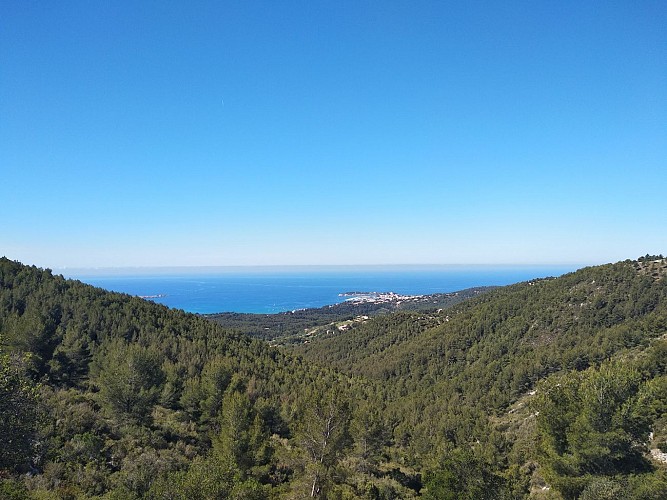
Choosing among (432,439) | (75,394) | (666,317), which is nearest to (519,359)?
(666,317)

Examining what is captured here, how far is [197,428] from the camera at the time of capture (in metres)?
31.9

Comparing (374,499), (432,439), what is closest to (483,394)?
(432,439)

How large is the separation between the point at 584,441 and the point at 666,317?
5389 centimetres

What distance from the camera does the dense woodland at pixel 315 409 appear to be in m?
18.3

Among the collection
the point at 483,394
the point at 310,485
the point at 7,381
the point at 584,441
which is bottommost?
the point at 483,394

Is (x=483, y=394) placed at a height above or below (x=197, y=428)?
below

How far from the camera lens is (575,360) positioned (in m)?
55.2

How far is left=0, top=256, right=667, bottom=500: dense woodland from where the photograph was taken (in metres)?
18.3

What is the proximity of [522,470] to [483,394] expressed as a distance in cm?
3450

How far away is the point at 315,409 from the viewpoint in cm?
2262

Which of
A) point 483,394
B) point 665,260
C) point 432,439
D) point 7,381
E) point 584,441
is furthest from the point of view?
point 665,260

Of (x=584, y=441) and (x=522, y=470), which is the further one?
(x=522, y=470)

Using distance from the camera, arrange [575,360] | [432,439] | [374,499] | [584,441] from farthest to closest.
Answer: [575,360] < [432,439] < [374,499] < [584,441]

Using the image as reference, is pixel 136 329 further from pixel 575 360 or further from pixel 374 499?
pixel 575 360
